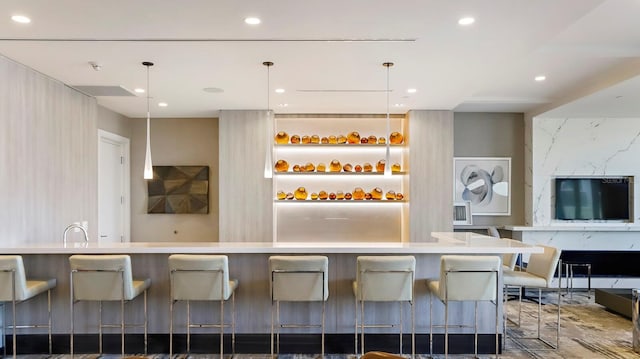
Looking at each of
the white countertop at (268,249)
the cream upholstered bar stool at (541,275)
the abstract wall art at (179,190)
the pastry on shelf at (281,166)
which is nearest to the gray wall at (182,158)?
the abstract wall art at (179,190)

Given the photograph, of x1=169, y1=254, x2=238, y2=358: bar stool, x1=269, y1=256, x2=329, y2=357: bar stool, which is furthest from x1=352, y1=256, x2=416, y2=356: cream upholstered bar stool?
x1=169, y1=254, x2=238, y2=358: bar stool

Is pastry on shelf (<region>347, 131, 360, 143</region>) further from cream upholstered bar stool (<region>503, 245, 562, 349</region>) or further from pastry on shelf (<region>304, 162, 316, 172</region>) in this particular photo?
cream upholstered bar stool (<region>503, 245, 562, 349</region>)

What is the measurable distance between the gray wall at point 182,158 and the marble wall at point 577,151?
4896mm

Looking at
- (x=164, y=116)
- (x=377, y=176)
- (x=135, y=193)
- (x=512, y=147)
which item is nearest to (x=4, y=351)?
(x=135, y=193)

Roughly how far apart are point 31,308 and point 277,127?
12.4ft

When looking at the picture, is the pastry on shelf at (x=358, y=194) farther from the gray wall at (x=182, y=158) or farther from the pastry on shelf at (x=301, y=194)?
the gray wall at (x=182, y=158)

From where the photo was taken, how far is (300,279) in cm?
335

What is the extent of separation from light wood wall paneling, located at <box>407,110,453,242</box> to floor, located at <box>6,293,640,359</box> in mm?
1427

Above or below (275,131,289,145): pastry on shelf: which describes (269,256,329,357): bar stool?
below

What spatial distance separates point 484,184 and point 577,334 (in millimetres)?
2718

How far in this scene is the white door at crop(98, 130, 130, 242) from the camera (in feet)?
19.1

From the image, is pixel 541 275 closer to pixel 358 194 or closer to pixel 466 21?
pixel 466 21

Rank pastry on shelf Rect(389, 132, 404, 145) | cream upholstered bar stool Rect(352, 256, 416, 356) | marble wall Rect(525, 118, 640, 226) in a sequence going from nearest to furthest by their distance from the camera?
cream upholstered bar stool Rect(352, 256, 416, 356)
pastry on shelf Rect(389, 132, 404, 145)
marble wall Rect(525, 118, 640, 226)

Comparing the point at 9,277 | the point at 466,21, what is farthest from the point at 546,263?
the point at 9,277
